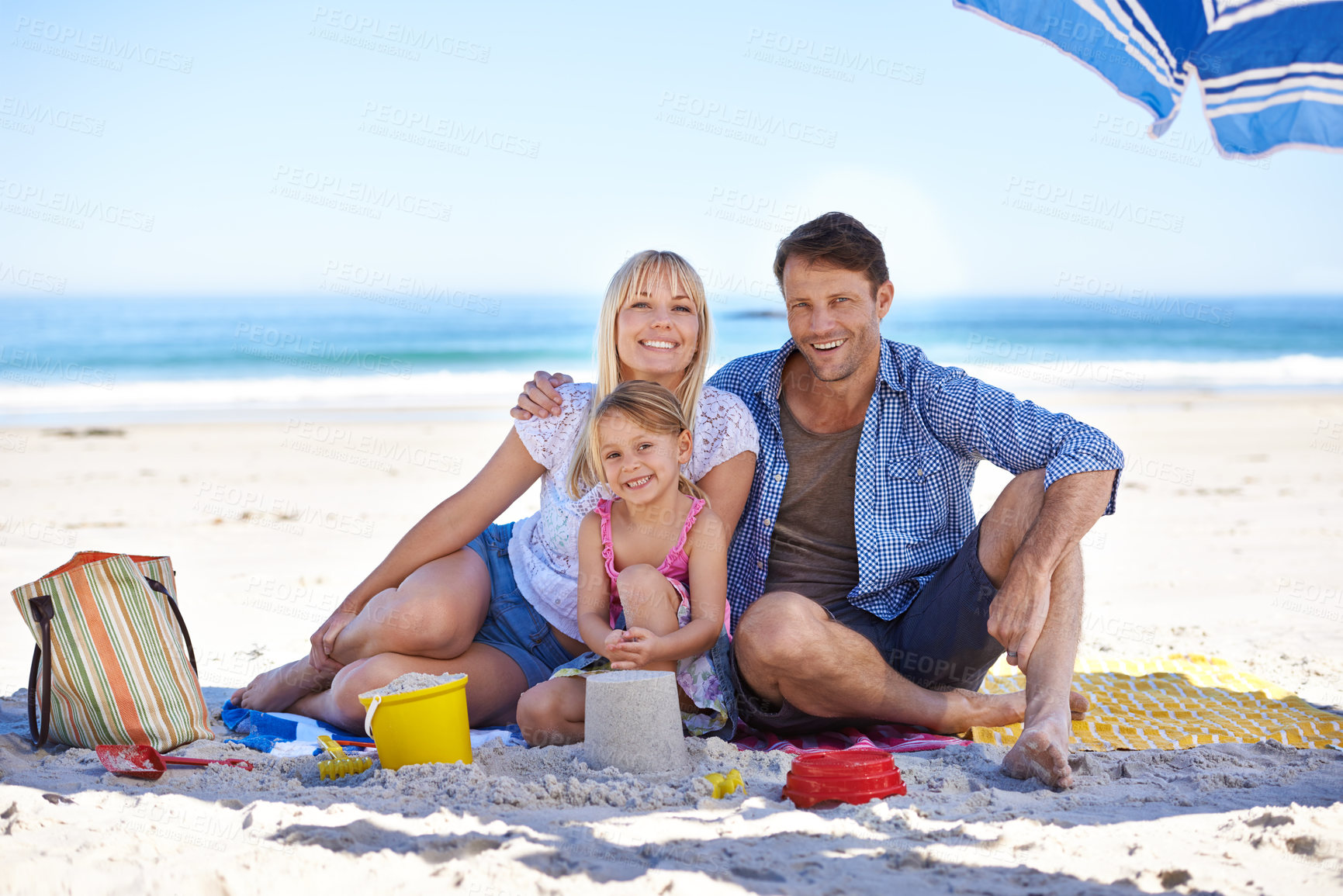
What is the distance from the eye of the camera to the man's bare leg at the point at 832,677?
3.03m

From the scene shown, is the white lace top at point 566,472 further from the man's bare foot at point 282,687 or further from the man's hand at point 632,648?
the man's bare foot at point 282,687

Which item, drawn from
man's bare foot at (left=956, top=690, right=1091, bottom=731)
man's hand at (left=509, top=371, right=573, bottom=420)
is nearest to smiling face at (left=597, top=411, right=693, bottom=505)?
man's hand at (left=509, top=371, right=573, bottom=420)

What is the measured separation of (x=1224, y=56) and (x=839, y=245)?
1493 mm

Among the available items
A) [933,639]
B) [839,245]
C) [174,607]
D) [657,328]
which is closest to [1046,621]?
[933,639]

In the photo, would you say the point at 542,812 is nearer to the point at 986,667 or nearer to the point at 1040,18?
the point at 986,667

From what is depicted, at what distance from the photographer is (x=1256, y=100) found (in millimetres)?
3562

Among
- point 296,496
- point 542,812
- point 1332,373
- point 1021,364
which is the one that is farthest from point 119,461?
point 1332,373

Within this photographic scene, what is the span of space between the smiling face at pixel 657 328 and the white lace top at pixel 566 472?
204 mm

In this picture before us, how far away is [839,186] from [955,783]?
3179cm

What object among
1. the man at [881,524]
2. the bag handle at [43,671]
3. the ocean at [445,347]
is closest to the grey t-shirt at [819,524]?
the man at [881,524]

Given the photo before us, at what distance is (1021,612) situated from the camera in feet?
9.70

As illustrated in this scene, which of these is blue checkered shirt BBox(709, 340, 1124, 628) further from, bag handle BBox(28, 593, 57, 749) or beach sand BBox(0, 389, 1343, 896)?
bag handle BBox(28, 593, 57, 749)

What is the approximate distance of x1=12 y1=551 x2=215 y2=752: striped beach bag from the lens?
305 cm

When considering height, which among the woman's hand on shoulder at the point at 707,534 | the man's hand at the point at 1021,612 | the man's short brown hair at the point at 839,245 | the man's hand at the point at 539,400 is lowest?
the man's hand at the point at 1021,612
